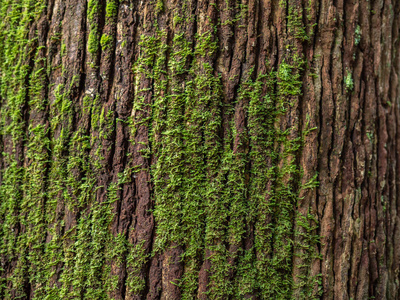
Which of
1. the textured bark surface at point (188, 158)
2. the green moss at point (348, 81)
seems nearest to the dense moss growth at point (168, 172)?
the textured bark surface at point (188, 158)

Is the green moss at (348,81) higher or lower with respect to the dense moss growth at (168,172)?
higher

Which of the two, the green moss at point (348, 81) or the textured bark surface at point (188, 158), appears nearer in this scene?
the textured bark surface at point (188, 158)

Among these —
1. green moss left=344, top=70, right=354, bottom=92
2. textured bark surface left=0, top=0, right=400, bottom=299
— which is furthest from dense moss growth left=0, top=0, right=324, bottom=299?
green moss left=344, top=70, right=354, bottom=92

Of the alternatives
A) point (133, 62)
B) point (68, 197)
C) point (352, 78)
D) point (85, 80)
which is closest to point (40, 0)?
point (85, 80)

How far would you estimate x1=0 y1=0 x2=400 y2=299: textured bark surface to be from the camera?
1493 millimetres

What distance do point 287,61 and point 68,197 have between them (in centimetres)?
145

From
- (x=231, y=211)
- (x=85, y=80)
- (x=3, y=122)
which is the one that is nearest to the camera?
(x=231, y=211)

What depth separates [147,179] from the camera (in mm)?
1520

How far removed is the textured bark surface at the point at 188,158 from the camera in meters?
1.49

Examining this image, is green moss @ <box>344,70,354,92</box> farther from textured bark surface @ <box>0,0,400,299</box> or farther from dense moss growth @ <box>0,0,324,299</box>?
dense moss growth @ <box>0,0,324,299</box>

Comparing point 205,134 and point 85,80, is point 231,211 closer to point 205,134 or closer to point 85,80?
point 205,134

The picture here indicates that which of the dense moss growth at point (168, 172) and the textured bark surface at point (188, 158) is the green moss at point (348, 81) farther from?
the dense moss growth at point (168, 172)

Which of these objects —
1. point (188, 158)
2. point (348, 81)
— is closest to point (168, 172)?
point (188, 158)

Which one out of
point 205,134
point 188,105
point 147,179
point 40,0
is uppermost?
point 40,0
